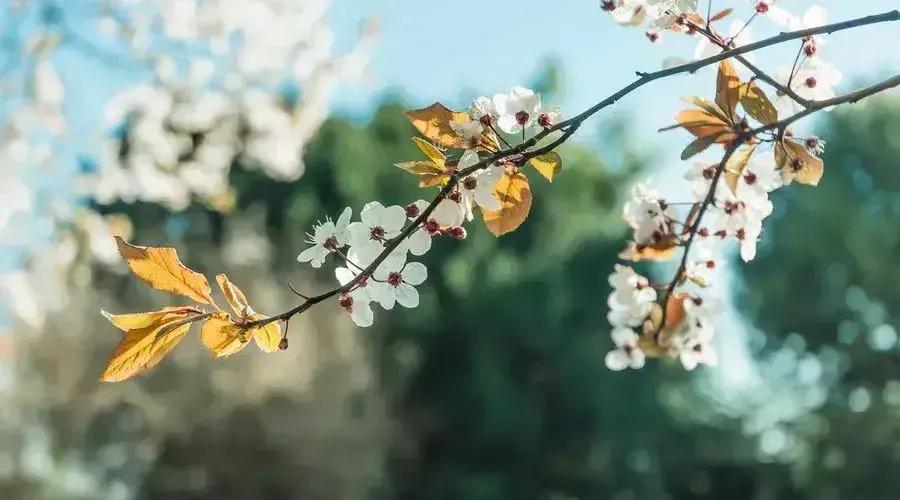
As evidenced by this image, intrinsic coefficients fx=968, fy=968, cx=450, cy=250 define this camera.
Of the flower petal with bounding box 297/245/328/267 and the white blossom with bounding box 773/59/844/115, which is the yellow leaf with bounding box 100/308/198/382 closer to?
the flower petal with bounding box 297/245/328/267

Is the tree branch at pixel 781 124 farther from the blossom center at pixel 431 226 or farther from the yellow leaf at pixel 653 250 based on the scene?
the blossom center at pixel 431 226

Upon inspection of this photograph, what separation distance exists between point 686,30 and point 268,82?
5.48ft

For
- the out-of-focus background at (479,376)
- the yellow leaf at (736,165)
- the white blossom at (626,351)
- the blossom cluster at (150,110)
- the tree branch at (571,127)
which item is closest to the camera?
the tree branch at (571,127)

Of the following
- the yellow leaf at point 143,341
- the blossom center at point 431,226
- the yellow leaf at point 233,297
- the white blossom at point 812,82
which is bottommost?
the yellow leaf at point 143,341

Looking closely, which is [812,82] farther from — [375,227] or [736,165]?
[375,227]

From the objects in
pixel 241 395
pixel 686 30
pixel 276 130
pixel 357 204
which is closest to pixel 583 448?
pixel 241 395

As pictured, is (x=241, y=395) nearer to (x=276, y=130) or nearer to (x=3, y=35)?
(x=276, y=130)

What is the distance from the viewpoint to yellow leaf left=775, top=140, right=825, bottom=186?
0.61m

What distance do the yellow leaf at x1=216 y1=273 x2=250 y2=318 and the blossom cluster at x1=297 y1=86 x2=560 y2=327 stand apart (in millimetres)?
47

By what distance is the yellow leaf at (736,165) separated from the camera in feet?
2.04

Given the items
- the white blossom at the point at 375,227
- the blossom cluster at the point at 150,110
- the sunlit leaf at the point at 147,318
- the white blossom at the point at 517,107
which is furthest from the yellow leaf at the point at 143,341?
the blossom cluster at the point at 150,110

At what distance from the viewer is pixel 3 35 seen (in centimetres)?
179

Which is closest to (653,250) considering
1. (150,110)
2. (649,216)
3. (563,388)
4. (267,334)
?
(649,216)

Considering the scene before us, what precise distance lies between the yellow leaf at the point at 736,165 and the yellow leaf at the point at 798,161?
0.02 meters
